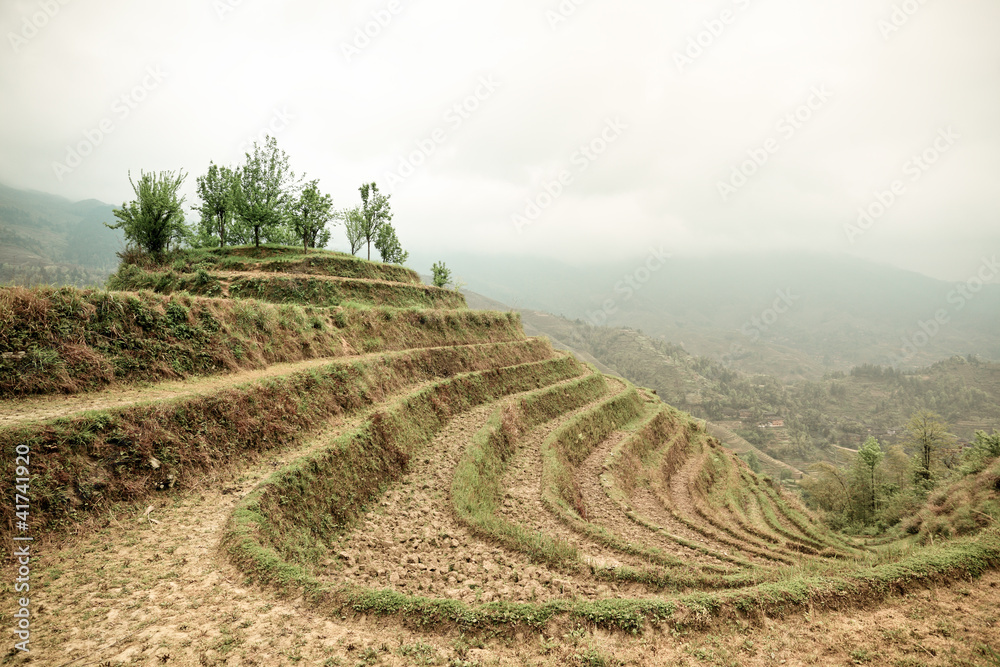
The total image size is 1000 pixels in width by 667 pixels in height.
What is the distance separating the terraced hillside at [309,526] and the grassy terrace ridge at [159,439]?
4 cm

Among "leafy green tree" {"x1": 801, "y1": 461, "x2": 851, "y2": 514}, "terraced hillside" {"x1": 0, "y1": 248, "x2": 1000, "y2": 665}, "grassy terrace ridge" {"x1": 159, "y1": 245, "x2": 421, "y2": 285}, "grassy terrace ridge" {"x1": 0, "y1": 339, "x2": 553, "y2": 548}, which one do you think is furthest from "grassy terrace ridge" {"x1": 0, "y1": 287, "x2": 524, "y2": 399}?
"leafy green tree" {"x1": 801, "y1": 461, "x2": 851, "y2": 514}

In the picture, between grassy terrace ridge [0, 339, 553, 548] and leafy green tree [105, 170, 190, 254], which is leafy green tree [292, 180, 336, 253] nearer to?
leafy green tree [105, 170, 190, 254]

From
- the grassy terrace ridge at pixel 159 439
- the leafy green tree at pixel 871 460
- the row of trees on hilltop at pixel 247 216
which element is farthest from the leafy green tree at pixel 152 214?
the leafy green tree at pixel 871 460

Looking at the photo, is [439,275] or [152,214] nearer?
[152,214]

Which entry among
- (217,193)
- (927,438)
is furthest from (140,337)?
(927,438)

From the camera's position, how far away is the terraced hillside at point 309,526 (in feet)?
22.1

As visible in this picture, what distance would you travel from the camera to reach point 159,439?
10.1 m

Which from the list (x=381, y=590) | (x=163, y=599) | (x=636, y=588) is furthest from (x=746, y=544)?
(x=163, y=599)

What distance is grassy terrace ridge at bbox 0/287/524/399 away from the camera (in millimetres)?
10375

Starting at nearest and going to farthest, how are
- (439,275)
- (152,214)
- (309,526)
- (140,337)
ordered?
(309,526) → (140,337) → (152,214) → (439,275)

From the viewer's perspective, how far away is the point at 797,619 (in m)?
7.97

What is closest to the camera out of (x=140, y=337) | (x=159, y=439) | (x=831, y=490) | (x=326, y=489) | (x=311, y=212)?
(x=159, y=439)

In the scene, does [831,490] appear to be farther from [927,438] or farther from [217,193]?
[217,193]

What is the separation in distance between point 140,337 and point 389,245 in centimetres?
4190
